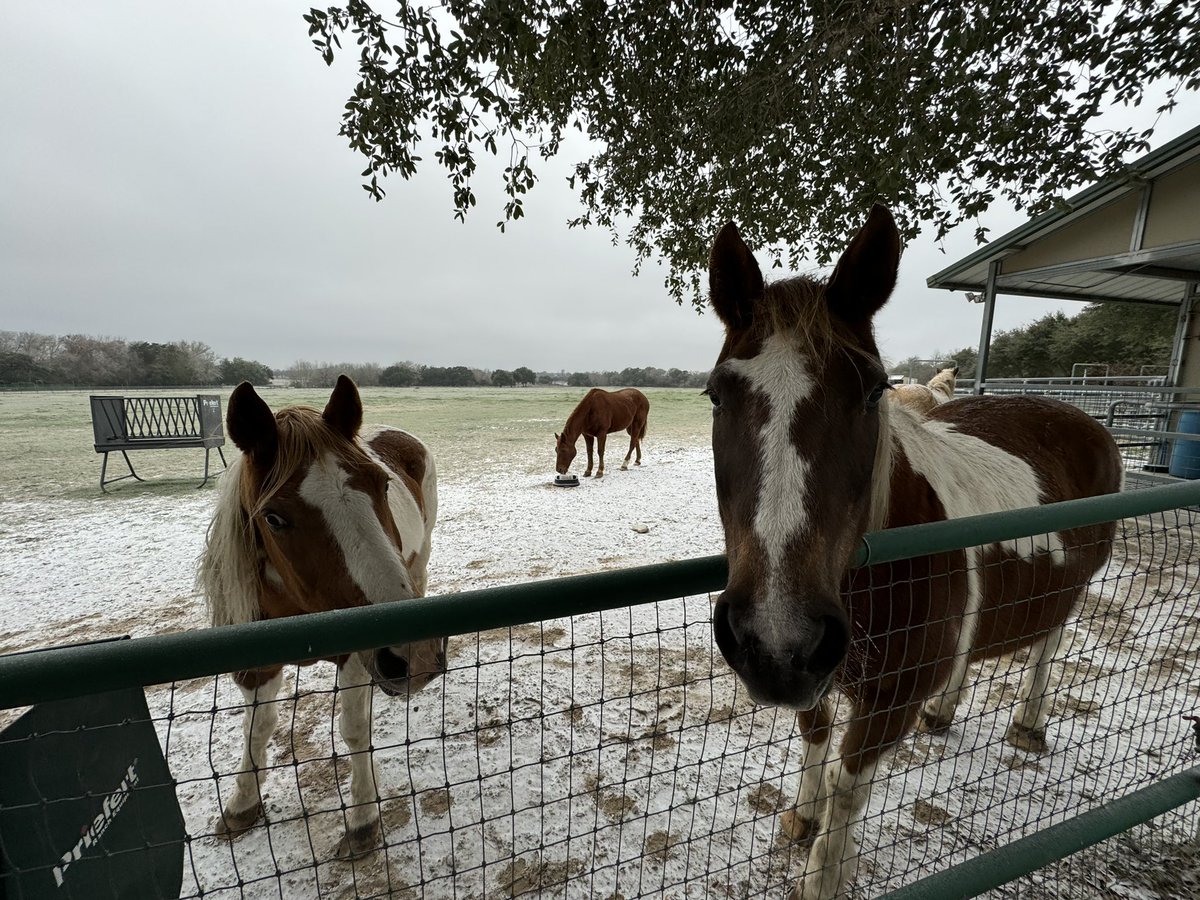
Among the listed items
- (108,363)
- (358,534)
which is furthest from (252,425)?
(108,363)

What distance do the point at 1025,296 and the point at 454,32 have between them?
9.99 m

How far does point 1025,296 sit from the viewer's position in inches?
323

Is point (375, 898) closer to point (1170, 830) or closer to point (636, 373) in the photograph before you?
point (1170, 830)

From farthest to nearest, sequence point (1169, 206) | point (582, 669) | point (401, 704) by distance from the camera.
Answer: point (1169, 206) → point (582, 669) → point (401, 704)

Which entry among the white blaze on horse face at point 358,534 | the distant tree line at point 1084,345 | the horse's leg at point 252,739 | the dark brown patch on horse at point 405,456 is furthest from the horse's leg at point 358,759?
the distant tree line at point 1084,345

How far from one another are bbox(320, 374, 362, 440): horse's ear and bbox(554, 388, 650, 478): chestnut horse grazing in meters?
6.94

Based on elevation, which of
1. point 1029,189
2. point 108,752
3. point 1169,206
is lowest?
point 108,752

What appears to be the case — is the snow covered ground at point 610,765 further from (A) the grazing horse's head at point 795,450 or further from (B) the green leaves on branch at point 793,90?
(B) the green leaves on branch at point 793,90

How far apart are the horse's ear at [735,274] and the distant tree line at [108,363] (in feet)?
76.4

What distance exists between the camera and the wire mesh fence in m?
1.82

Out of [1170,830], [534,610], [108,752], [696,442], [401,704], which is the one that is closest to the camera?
[534,610]

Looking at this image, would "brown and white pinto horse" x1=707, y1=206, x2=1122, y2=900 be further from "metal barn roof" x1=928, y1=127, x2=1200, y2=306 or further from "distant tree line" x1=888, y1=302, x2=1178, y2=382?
"distant tree line" x1=888, y1=302, x2=1178, y2=382

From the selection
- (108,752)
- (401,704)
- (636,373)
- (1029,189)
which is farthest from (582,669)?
(636,373)

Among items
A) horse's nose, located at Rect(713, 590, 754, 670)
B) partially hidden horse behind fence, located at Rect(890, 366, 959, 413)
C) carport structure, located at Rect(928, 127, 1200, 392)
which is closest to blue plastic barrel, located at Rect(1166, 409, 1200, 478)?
carport structure, located at Rect(928, 127, 1200, 392)
